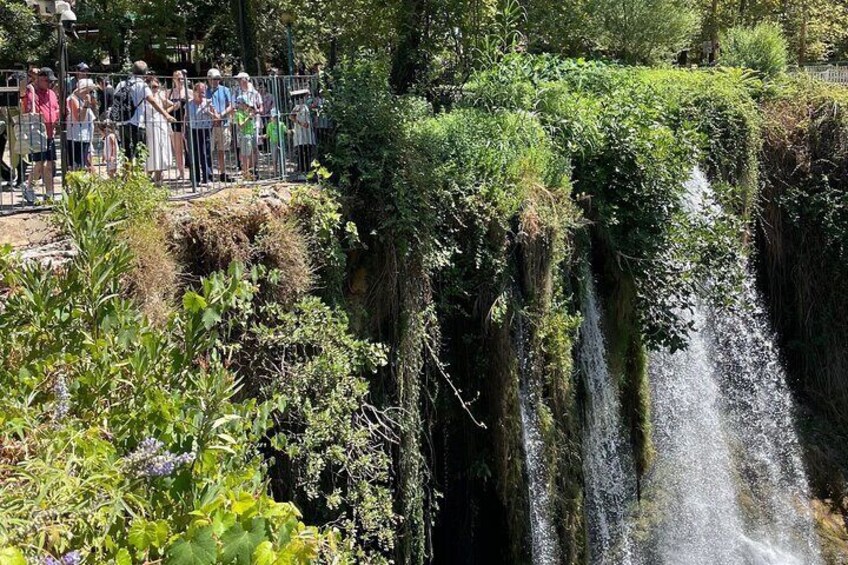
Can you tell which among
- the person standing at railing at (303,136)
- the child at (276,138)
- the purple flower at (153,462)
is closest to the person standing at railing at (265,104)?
the child at (276,138)

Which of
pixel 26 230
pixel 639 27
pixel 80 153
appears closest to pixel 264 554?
pixel 26 230

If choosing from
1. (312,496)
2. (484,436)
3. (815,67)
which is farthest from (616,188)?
(815,67)

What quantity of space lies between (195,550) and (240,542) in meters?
0.14

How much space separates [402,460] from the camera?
7473mm

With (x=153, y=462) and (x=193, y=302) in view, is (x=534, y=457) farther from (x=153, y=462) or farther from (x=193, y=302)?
(x=153, y=462)

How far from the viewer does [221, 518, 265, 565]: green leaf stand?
8.54 feet

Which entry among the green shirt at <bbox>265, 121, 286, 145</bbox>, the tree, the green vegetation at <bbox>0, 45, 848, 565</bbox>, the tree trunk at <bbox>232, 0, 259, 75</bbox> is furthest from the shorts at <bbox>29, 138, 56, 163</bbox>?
the tree

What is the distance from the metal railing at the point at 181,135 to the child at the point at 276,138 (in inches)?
0.4

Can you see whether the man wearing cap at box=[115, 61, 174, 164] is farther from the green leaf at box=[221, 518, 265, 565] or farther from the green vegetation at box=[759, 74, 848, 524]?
the green vegetation at box=[759, 74, 848, 524]

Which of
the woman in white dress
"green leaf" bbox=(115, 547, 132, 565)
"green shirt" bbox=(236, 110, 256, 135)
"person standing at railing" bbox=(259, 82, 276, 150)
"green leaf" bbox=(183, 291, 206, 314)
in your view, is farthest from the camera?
"person standing at railing" bbox=(259, 82, 276, 150)

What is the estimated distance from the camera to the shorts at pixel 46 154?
765 cm

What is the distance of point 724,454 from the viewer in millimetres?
12406

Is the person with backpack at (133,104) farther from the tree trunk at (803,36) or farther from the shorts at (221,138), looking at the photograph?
the tree trunk at (803,36)

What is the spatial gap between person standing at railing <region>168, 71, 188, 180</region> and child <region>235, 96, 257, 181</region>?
55cm
